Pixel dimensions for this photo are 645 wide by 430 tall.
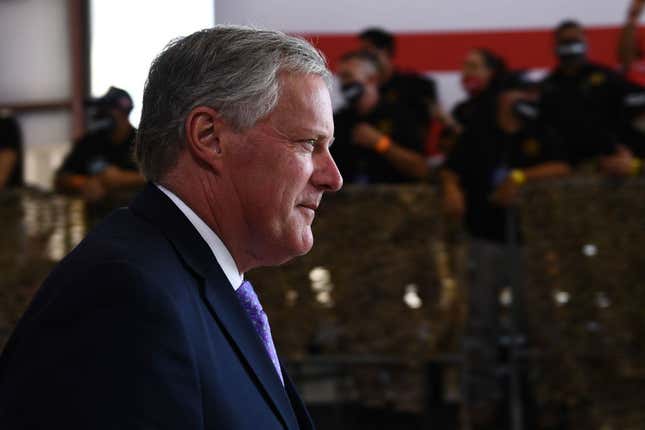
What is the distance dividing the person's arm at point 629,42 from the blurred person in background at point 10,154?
290cm

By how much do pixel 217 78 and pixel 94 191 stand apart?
440 cm

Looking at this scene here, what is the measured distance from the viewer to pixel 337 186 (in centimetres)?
195

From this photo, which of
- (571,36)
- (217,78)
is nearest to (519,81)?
(571,36)

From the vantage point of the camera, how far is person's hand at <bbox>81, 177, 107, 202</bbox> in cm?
614

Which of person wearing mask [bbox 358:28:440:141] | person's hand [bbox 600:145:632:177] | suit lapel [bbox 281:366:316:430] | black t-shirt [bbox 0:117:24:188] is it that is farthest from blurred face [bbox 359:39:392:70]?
suit lapel [bbox 281:366:316:430]

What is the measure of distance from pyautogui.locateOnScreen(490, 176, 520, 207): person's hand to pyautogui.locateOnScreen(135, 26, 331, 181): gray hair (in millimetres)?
4072

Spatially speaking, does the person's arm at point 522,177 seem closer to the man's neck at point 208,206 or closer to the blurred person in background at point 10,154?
the blurred person in background at point 10,154

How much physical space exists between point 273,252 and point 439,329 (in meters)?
3.99

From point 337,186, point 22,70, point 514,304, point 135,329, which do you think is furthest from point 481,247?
point 22,70

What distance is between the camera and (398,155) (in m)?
6.07

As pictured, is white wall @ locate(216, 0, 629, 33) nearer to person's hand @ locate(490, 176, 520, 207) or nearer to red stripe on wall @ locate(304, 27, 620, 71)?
red stripe on wall @ locate(304, 27, 620, 71)

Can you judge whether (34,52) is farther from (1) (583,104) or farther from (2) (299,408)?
(2) (299,408)

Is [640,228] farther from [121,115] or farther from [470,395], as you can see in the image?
[121,115]

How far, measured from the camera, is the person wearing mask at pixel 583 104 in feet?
19.1
